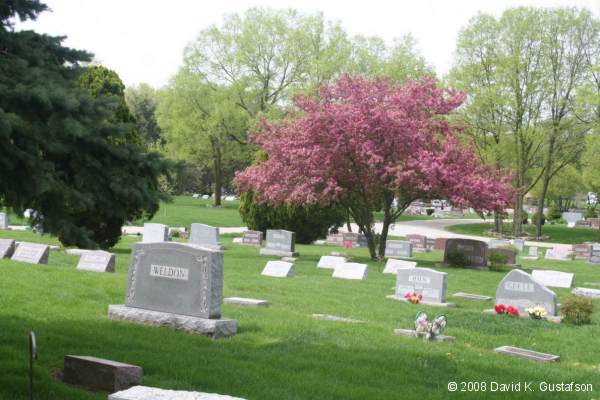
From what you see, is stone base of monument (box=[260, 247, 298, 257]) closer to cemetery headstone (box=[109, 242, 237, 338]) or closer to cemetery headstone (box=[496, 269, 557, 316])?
cemetery headstone (box=[496, 269, 557, 316])

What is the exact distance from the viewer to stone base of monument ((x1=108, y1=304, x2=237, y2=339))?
9242 millimetres

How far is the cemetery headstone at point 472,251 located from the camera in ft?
82.2

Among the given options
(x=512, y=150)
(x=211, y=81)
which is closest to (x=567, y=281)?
(x=512, y=150)

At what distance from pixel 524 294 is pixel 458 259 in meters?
11.3

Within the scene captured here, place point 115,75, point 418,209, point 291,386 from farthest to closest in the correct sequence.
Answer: point 418,209, point 115,75, point 291,386

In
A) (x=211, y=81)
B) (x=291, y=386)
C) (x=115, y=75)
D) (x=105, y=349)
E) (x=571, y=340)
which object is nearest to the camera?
(x=291, y=386)

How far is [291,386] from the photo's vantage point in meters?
7.02

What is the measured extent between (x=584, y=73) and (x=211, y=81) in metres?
29.1

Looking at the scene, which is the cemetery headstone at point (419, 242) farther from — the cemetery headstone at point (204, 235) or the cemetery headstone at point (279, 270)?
the cemetery headstone at point (279, 270)

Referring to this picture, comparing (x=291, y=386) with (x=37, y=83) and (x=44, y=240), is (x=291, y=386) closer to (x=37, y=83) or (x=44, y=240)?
(x=37, y=83)

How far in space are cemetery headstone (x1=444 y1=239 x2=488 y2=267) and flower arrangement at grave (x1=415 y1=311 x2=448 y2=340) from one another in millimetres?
15317

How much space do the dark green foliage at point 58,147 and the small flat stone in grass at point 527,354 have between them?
5440mm

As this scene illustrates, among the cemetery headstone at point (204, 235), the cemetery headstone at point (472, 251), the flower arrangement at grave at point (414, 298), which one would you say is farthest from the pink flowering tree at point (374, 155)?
the flower arrangement at grave at point (414, 298)

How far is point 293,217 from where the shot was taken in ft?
108
